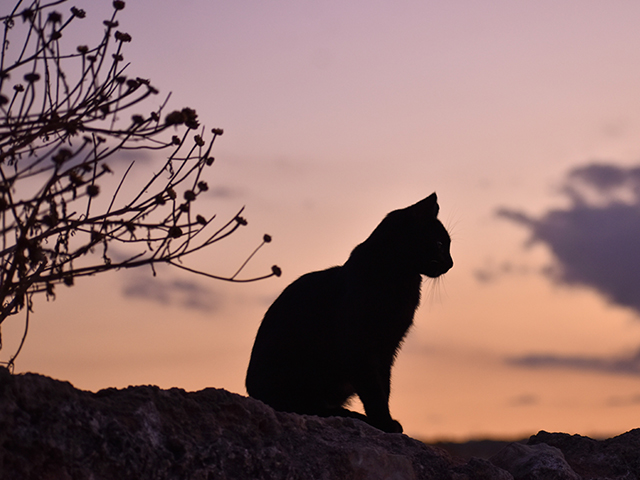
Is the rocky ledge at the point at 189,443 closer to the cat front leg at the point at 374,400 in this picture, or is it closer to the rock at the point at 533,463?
the rock at the point at 533,463

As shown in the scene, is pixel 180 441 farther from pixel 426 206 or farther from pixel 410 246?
pixel 426 206

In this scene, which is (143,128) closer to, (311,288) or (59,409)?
(59,409)

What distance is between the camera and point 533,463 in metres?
4.45

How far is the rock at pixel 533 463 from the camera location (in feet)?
14.2

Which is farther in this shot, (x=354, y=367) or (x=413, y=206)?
(x=413, y=206)

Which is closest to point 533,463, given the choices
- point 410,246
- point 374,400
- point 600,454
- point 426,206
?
point 600,454

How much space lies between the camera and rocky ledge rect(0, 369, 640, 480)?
9.18 ft

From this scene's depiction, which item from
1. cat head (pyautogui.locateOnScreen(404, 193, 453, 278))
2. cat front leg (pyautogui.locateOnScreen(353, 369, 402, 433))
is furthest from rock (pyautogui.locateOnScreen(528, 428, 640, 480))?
cat head (pyautogui.locateOnScreen(404, 193, 453, 278))

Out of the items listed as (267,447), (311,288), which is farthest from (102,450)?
(311,288)

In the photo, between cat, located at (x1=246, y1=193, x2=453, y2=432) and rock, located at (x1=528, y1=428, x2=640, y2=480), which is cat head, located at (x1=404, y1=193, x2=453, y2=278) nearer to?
cat, located at (x1=246, y1=193, x2=453, y2=432)

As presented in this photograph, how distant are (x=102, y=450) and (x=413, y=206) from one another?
363 cm

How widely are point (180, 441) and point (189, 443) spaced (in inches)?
1.8

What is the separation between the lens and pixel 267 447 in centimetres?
341

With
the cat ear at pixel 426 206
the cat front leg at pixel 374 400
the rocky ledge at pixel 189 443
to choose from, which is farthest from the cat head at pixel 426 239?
the rocky ledge at pixel 189 443
